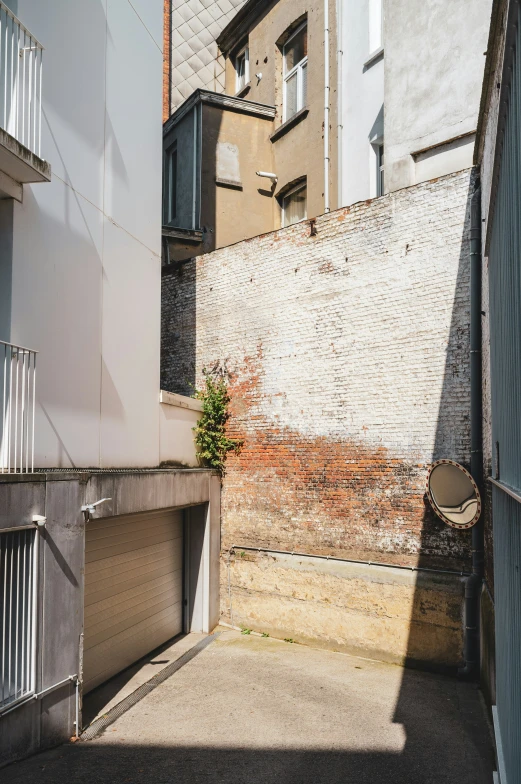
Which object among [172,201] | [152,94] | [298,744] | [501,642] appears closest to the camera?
[501,642]

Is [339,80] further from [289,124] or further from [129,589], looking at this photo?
[129,589]

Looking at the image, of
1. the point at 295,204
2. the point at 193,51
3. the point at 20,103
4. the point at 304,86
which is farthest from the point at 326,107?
the point at 20,103

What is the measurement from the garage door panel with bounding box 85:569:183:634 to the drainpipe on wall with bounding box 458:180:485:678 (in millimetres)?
4813

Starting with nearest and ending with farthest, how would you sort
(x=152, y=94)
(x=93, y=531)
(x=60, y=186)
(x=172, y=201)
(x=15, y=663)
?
(x=15, y=663) → (x=60, y=186) → (x=93, y=531) → (x=152, y=94) → (x=172, y=201)

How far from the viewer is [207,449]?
40.2 feet

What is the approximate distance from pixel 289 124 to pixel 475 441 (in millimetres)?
10341

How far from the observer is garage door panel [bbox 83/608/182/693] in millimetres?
8695

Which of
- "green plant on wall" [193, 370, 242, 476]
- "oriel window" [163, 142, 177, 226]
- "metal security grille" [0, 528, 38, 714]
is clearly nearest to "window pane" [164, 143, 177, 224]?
"oriel window" [163, 142, 177, 226]

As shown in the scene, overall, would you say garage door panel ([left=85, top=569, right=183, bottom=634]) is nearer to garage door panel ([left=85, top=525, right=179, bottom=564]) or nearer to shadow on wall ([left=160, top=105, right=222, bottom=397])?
garage door panel ([left=85, top=525, right=179, bottom=564])

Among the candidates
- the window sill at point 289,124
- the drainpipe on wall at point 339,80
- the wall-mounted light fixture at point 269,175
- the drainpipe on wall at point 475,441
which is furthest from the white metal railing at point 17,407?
the window sill at point 289,124

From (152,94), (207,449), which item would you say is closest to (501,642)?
(207,449)

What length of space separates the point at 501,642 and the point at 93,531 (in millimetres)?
5362

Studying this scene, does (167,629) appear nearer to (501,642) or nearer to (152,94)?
(501,642)

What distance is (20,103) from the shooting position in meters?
7.29
